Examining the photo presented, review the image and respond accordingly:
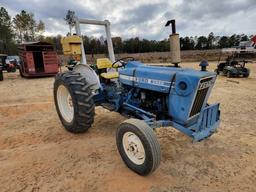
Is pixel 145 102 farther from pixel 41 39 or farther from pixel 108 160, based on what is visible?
pixel 41 39

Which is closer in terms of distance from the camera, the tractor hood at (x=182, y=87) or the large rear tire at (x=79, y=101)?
the tractor hood at (x=182, y=87)

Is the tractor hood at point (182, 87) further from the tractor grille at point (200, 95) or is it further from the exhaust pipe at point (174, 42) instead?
the exhaust pipe at point (174, 42)

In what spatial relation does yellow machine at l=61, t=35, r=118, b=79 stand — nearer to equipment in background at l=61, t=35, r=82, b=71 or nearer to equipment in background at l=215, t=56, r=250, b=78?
equipment in background at l=61, t=35, r=82, b=71

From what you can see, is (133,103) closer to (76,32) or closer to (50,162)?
(50,162)

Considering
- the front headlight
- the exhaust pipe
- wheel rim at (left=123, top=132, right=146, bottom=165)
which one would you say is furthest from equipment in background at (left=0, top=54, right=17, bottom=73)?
the front headlight

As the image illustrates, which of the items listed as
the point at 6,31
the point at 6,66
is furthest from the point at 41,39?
the point at 6,66

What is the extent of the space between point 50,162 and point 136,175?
4.17ft

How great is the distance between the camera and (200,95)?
2873mm

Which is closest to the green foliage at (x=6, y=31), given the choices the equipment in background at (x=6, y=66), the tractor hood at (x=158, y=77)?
the equipment in background at (x=6, y=66)

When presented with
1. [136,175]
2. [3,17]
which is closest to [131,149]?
[136,175]

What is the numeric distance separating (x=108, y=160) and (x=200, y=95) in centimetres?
160

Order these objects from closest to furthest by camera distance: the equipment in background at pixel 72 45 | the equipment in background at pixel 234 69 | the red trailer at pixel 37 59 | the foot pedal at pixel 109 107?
the foot pedal at pixel 109 107
the equipment in background at pixel 72 45
the equipment in background at pixel 234 69
the red trailer at pixel 37 59

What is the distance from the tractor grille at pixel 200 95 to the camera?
2.77m

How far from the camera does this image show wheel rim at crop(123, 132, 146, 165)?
2641 millimetres
